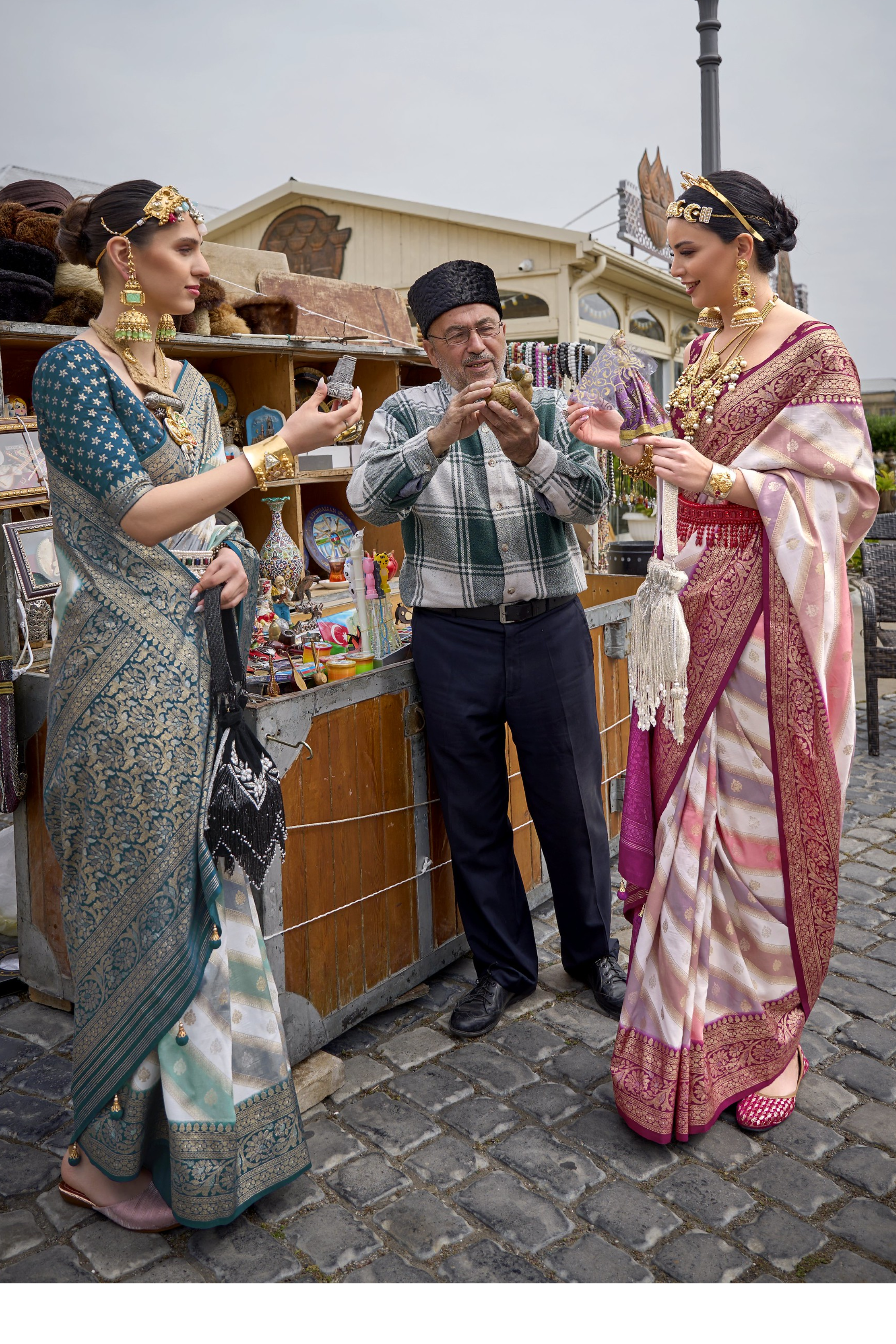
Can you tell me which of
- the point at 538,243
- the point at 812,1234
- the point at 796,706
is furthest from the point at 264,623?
the point at 538,243

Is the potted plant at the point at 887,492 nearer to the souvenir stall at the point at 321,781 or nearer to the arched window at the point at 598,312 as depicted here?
the arched window at the point at 598,312

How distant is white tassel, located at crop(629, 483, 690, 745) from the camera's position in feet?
7.68

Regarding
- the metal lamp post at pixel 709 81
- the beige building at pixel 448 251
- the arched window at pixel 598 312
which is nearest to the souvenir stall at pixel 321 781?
the metal lamp post at pixel 709 81

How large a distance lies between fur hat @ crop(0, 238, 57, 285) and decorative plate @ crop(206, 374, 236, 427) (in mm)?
1139

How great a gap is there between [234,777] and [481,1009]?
1.26m

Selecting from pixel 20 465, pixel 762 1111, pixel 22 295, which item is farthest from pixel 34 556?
pixel 762 1111

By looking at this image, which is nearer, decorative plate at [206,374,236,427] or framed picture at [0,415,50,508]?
framed picture at [0,415,50,508]

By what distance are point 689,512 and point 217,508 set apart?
121 cm

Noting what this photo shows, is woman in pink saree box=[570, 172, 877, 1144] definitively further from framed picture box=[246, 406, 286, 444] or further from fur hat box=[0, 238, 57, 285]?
framed picture box=[246, 406, 286, 444]

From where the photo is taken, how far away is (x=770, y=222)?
92.8 inches

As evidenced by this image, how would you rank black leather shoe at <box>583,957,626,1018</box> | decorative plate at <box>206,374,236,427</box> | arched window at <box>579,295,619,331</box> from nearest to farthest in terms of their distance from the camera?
1. black leather shoe at <box>583,957,626,1018</box>
2. decorative plate at <box>206,374,236,427</box>
3. arched window at <box>579,295,619,331</box>

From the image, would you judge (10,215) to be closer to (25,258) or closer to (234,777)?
(25,258)

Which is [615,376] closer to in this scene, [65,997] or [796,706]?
[796,706]

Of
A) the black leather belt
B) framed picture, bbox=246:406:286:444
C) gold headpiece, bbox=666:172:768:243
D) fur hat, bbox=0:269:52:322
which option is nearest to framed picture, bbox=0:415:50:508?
fur hat, bbox=0:269:52:322
